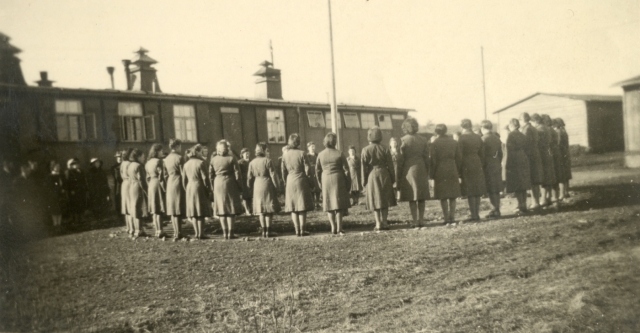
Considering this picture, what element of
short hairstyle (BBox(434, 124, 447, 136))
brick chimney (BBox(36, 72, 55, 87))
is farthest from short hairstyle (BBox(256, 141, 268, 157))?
brick chimney (BBox(36, 72, 55, 87))

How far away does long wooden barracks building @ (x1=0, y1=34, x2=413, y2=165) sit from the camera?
5.04m

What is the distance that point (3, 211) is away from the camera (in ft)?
16.2

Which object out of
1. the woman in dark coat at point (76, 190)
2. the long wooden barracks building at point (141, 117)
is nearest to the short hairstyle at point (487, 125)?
the long wooden barracks building at point (141, 117)

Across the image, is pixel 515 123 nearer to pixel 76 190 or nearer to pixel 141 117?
pixel 141 117

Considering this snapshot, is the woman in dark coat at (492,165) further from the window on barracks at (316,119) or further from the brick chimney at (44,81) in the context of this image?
the brick chimney at (44,81)

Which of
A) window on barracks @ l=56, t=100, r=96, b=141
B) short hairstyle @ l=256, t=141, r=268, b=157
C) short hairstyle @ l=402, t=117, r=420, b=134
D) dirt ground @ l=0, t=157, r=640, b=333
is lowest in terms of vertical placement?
dirt ground @ l=0, t=157, r=640, b=333

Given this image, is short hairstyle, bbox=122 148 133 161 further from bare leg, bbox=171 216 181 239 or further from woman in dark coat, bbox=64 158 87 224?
bare leg, bbox=171 216 181 239

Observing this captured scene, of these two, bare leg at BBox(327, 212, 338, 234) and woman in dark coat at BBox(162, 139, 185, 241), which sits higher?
woman in dark coat at BBox(162, 139, 185, 241)

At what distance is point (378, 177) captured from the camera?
7.01 metres

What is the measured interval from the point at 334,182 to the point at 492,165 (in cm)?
239

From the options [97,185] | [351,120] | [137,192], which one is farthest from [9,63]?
[351,120]

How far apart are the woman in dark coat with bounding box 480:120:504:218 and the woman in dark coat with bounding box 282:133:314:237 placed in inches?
106

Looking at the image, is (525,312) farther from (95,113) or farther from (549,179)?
(95,113)

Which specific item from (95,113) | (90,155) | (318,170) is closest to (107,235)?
(90,155)
